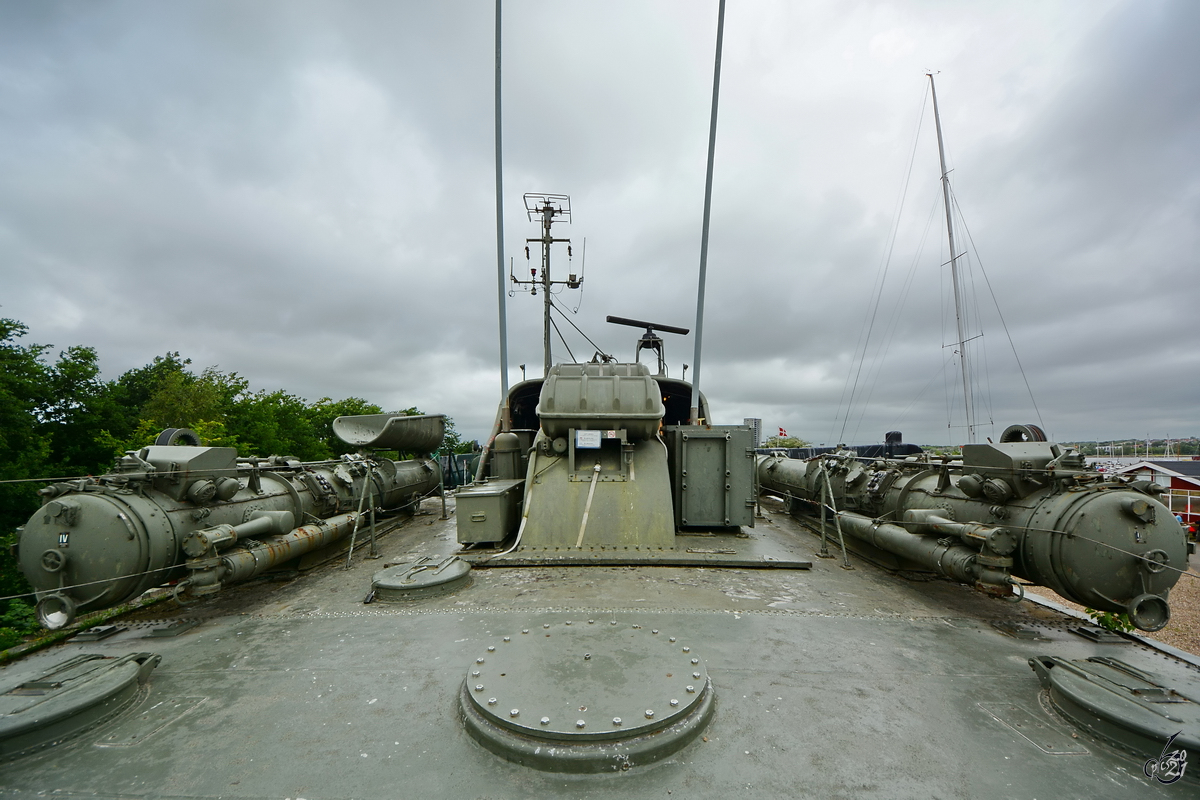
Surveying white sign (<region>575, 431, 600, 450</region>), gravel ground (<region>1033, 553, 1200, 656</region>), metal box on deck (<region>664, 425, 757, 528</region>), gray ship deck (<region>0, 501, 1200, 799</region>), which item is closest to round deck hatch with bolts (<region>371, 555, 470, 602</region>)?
gray ship deck (<region>0, 501, 1200, 799</region>)

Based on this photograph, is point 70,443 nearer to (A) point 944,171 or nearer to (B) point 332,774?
(B) point 332,774

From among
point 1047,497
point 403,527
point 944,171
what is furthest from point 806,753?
point 944,171

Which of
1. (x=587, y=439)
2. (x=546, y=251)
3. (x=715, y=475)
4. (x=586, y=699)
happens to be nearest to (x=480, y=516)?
(x=587, y=439)

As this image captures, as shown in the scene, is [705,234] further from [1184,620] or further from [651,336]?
[1184,620]

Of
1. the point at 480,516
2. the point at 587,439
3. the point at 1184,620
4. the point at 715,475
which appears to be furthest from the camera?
the point at 1184,620

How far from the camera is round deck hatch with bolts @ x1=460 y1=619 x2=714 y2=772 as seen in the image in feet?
7.74

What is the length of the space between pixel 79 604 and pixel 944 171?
2616 cm

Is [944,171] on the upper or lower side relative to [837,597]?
upper

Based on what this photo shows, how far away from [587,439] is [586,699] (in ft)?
14.4

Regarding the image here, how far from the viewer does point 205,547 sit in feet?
14.8

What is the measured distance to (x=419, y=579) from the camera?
4.85 meters

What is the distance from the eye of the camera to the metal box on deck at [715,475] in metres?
7.62

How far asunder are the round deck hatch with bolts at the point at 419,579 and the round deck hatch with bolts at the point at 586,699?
1533 mm

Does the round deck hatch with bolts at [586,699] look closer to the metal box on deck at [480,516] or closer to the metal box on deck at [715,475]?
the metal box on deck at [480,516]
